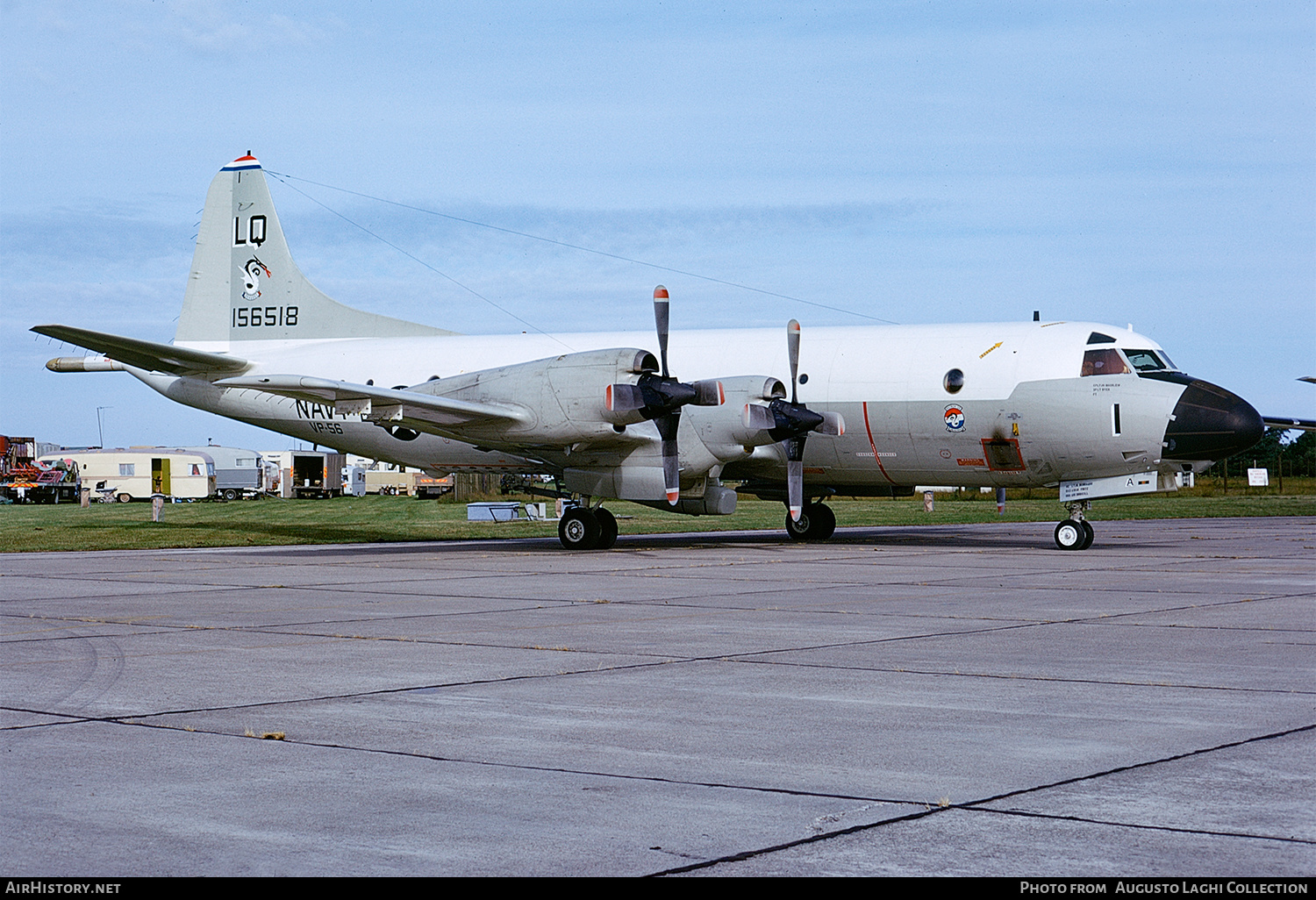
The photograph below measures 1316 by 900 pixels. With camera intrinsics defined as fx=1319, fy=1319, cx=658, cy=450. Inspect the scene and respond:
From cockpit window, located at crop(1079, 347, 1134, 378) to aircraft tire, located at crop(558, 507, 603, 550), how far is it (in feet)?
30.6

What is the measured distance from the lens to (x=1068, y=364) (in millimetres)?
23203

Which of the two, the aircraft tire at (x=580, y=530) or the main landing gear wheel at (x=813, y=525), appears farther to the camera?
the main landing gear wheel at (x=813, y=525)

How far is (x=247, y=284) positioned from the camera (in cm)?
3070

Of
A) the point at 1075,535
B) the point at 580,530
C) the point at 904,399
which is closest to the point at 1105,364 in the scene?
the point at 1075,535

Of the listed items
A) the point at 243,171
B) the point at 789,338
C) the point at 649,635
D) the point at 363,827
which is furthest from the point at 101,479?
the point at 363,827

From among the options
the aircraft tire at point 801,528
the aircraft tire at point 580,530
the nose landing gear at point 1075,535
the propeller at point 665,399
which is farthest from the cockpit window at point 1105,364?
the aircraft tire at point 580,530

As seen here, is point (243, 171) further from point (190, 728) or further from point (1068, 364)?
point (190, 728)

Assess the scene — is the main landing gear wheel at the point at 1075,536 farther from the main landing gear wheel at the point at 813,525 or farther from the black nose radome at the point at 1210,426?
the main landing gear wheel at the point at 813,525

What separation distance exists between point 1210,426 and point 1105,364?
2057 millimetres

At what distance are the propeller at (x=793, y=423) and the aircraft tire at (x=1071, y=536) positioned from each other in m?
4.34

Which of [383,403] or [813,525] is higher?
[383,403]

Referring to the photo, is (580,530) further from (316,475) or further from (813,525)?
(316,475)

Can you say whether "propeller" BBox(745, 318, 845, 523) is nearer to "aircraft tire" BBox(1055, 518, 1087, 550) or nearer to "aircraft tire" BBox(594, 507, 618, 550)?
"aircraft tire" BBox(594, 507, 618, 550)

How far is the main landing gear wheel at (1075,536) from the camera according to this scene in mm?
23797
